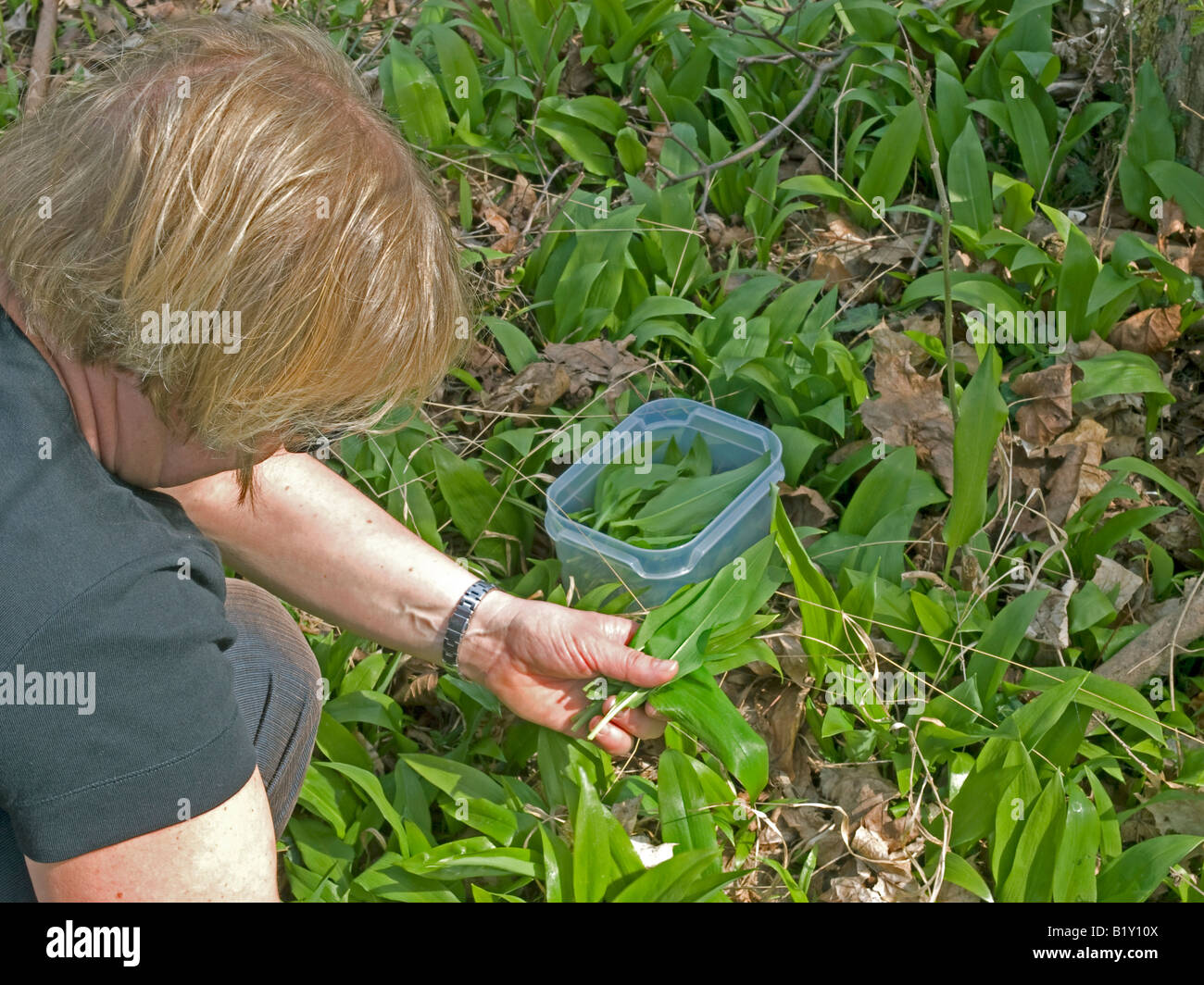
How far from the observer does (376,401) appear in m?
1.44

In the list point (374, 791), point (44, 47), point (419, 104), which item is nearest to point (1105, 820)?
point (374, 791)

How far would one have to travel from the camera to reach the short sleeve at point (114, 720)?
1.17 metres

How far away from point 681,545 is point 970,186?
4.05 ft

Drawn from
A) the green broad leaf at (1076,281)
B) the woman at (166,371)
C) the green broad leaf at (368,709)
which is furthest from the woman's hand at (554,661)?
the green broad leaf at (1076,281)

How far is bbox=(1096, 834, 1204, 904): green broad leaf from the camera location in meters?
1.73

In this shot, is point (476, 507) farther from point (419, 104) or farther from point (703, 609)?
point (419, 104)

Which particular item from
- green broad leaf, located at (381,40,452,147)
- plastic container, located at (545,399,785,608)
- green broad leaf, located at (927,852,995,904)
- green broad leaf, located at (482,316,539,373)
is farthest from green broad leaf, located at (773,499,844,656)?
green broad leaf, located at (381,40,452,147)

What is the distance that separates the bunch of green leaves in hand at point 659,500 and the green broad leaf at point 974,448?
1.32ft

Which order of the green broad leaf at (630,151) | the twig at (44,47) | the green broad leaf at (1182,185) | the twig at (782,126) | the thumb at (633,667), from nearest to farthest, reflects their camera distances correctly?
1. the thumb at (633,667)
2. the green broad leaf at (1182,185)
3. the twig at (782,126)
4. the green broad leaf at (630,151)
5. the twig at (44,47)

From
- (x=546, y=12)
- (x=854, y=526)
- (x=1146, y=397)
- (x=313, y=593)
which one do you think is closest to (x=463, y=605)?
(x=313, y=593)

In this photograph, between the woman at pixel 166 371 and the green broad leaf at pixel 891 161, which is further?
the green broad leaf at pixel 891 161

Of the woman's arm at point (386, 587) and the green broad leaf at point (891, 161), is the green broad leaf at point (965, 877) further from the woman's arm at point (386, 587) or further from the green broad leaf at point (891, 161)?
the green broad leaf at point (891, 161)

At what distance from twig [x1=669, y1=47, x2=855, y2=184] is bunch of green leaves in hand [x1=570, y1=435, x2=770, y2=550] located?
92cm

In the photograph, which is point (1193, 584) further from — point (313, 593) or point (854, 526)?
point (313, 593)
